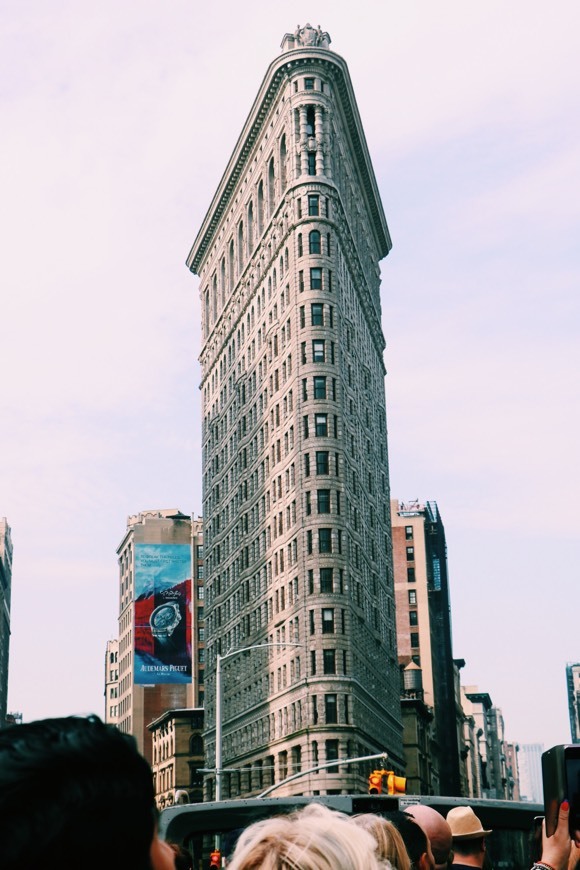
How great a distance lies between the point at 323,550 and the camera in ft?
303


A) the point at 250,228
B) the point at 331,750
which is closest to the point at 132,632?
the point at 250,228

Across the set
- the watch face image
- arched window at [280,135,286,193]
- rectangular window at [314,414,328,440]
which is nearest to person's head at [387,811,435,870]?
rectangular window at [314,414,328,440]

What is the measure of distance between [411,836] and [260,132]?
112650mm

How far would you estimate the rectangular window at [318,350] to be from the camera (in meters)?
97.2

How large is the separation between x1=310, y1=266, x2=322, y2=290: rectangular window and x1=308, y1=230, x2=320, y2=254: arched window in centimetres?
150

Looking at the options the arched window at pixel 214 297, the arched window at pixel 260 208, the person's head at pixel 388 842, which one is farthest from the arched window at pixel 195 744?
the person's head at pixel 388 842

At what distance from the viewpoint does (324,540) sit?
92875mm

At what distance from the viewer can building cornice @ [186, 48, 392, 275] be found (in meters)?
104

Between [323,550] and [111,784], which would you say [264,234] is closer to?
[323,550]

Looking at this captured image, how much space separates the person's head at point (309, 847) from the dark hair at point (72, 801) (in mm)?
1145

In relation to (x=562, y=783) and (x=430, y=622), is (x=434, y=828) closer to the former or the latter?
(x=562, y=783)

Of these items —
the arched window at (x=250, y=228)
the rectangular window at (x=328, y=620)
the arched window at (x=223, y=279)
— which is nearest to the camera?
the rectangular window at (x=328, y=620)

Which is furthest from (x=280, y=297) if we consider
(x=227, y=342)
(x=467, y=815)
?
(x=467, y=815)

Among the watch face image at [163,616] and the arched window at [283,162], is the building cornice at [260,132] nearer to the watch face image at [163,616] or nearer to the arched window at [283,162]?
the arched window at [283,162]
